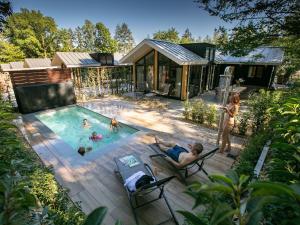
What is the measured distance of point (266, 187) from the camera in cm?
68

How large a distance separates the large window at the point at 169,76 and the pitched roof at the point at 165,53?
2.53ft

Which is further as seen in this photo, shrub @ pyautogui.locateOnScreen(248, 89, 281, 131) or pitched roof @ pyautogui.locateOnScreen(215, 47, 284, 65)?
pitched roof @ pyautogui.locateOnScreen(215, 47, 284, 65)

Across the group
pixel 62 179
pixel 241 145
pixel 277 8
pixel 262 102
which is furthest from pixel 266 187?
pixel 277 8

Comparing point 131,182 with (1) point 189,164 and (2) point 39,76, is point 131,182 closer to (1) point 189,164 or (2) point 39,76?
A: (1) point 189,164

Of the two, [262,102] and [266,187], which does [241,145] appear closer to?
[262,102]

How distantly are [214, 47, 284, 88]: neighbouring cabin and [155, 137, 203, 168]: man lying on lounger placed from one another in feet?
36.4

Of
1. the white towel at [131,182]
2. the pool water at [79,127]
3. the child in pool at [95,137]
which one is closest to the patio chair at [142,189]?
the white towel at [131,182]

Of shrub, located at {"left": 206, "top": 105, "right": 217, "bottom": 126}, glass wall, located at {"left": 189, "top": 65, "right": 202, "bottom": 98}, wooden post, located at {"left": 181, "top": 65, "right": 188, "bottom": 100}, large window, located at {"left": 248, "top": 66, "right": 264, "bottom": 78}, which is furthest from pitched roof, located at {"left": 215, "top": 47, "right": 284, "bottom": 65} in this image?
shrub, located at {"left": 206, "top": 105, "right": 217, "bottom": 126}

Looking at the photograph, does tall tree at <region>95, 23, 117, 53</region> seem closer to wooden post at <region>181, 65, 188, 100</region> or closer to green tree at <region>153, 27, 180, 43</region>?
green tree at <region>153, 27, 180, 43</region>

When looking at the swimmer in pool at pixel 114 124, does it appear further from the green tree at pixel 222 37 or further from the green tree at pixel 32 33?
the green tree at pixel 32 33

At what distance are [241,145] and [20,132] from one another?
26.1ft

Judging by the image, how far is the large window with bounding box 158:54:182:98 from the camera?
37.1 feet

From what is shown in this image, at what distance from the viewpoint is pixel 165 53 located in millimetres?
10344

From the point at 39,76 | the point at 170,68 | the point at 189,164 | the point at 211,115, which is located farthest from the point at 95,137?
the point at 170,68
